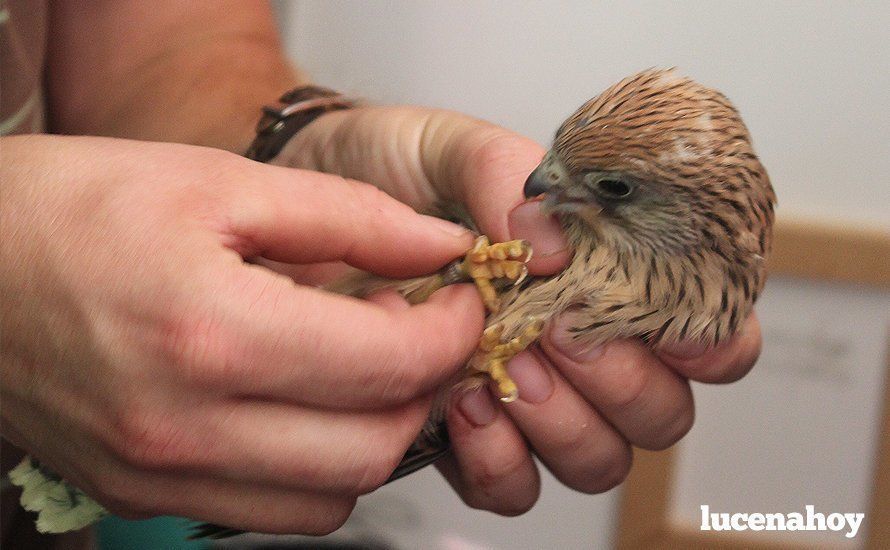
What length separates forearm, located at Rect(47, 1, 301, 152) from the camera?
1663 mm

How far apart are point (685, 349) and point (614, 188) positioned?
1.03ft

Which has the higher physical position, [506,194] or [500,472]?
[506,194]

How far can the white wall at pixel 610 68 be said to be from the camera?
1.85m

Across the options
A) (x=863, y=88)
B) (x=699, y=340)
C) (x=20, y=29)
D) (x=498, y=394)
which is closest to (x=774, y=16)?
(x=863, y=88)

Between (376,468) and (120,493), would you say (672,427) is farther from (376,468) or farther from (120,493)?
(120,493)

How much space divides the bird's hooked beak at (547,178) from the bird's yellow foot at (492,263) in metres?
0.10

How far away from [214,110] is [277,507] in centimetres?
95

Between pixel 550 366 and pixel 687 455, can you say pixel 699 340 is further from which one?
Result: pixel 687 455

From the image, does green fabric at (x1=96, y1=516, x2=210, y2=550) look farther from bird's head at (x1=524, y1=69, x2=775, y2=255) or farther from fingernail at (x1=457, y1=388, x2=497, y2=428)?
bird's head at (x1=524, y1=69, x2=775, y2=255)

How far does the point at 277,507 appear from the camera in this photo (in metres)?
0.99

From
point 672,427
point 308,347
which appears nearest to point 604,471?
point 672,427

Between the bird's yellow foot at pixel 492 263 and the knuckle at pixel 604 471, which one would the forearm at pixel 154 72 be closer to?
the bird's yellow foot at pixel 492 263

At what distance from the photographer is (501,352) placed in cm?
122

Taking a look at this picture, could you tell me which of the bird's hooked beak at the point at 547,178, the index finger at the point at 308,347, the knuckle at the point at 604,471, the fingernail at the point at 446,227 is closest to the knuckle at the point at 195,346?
the index finger at the point at 308,347
